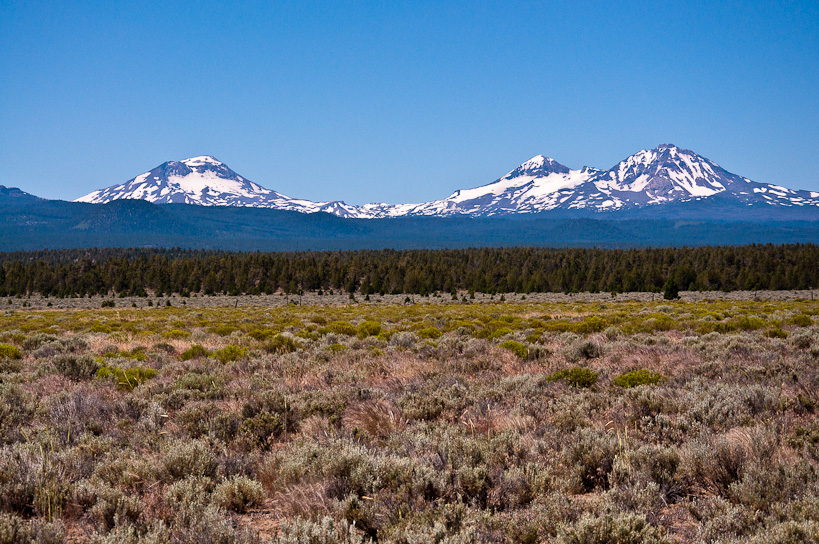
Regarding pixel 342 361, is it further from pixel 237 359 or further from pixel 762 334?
pixel 762 334

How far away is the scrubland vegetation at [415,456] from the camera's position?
11.5 ft

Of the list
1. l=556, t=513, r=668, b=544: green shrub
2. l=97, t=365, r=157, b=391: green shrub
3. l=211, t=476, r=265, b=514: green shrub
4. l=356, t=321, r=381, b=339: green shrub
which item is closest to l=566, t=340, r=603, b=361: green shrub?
l=356, t=321, r=381, b=339: green shrub

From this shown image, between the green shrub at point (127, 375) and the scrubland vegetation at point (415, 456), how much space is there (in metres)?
0.06

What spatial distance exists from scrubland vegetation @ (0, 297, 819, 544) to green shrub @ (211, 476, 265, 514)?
0.05ft

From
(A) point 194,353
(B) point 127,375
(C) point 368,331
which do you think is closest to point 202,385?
(B) point 127,375

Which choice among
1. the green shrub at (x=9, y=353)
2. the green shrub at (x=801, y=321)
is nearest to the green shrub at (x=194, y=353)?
the green shrub at (x=9, y=353)

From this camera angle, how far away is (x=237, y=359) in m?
10.9

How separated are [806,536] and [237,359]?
10085 millimetres

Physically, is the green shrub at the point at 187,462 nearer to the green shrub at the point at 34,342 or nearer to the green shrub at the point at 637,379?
the green shrub at the point at 637,379

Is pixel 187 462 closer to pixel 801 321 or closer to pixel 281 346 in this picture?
pixel 281 346

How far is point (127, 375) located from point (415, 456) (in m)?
6.36

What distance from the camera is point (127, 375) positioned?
→ 8570 mm

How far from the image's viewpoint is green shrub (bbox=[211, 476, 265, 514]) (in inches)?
158

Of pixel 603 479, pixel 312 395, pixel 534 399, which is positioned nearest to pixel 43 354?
pixel 312 395
